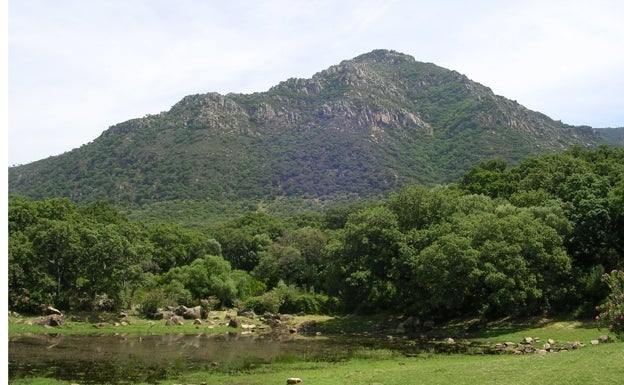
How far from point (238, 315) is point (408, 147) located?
443 feet

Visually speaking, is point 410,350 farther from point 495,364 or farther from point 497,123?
point 497,123

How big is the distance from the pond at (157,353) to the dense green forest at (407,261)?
29.0ft

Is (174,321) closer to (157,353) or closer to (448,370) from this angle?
(157,353)

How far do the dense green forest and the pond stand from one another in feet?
29.0

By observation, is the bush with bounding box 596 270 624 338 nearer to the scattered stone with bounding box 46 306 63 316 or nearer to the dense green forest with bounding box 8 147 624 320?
the dense green forest with bounding box 8 147 624 320

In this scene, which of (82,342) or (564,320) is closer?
(82,342)

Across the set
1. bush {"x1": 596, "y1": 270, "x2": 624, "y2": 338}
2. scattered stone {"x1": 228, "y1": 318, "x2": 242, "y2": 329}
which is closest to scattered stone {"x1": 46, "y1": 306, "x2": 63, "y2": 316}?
scattered stone {"x1": 228, "y1": 318, "x2": 242, "y2": 329}

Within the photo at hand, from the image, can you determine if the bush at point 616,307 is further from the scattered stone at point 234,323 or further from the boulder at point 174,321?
the boulder at point 174,321

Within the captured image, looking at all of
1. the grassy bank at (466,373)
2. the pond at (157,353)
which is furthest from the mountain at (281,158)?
the grassy bank at (466,373)

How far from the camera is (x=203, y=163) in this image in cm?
17075

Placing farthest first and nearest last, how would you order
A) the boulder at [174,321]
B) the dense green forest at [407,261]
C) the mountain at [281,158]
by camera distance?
the mountain at [281,158]
the boulder at [174,321]
the dense green forest at [407,261]

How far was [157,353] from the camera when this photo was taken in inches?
1363

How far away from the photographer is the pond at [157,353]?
26.7 meters

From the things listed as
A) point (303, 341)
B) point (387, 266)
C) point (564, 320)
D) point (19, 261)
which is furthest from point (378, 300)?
point (19, 261)
